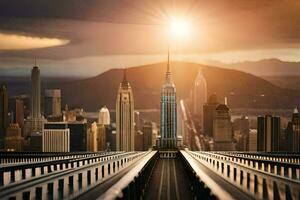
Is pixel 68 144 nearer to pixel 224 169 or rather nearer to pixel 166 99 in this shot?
pixel 166 99

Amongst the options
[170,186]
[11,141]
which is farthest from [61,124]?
[170,186]

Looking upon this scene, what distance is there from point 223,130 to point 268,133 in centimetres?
569

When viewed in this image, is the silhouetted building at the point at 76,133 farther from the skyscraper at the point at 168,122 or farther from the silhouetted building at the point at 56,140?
the skyscraper at the point at 168,122

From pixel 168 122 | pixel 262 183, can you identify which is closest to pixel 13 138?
pixel 168 122

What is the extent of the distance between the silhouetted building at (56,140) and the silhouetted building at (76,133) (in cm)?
33

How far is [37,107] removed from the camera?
43312mm

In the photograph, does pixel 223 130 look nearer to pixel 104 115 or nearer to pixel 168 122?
pixel 104 115

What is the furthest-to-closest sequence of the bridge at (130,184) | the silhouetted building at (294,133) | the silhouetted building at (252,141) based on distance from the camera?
the silhouetted building at (252,141) < the silhouetted building at (294,133) < the bridge at (130,184)

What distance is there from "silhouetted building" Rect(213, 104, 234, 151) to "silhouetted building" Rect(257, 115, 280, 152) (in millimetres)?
2842

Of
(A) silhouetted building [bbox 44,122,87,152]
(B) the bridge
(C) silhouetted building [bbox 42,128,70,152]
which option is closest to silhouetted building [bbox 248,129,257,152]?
(A) silhouetted building [bbox 44,122,87,152]

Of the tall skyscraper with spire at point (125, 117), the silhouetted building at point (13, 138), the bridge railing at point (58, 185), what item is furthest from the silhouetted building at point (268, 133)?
the bridge railing at point (58, 185)

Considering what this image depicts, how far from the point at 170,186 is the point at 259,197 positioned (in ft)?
22.3

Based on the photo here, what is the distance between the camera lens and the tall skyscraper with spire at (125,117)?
4373 cm

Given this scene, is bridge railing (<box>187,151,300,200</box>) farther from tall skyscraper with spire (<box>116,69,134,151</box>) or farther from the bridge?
tall skyscraper with spire (<box>116,69,134,151</box>)
